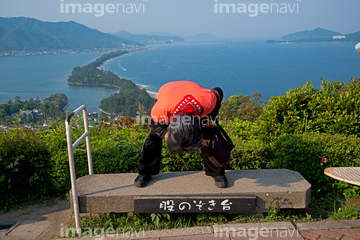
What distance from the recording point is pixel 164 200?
3.29 meters

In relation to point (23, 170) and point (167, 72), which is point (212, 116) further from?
point (167, 72)

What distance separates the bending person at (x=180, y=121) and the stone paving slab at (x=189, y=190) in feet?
0.42

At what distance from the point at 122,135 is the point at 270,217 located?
333 cm

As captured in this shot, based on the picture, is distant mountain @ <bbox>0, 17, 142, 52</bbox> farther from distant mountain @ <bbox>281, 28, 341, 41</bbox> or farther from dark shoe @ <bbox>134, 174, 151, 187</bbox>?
dark shoe @ <bbox>134, 174, 151, 187</bbox>

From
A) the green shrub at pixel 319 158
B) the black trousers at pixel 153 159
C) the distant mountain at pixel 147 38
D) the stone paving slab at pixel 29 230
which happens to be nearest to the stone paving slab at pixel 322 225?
the green shrub at pixel 319 158

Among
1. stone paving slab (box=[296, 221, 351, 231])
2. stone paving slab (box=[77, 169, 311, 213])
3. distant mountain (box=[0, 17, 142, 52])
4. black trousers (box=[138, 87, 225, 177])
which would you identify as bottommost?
stone paving slab (box=[296, 221, 351, 231])

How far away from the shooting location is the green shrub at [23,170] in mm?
3934

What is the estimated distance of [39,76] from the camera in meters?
56.5

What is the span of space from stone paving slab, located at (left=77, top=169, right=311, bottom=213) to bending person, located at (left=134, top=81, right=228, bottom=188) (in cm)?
13

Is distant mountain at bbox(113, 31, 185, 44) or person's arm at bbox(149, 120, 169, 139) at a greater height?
distant mountain at bbox(113, 31, 185, 44)

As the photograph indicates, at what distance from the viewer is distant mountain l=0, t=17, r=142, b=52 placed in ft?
209

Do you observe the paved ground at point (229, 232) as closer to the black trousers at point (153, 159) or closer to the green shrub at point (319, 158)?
the black trousers at point (153, 159)

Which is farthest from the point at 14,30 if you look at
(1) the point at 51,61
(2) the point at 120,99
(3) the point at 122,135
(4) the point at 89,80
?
(3) the point at 122,135

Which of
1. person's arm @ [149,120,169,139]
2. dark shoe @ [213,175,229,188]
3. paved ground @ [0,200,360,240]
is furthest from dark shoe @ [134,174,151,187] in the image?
dark shoe @ [213,175,229,188]
